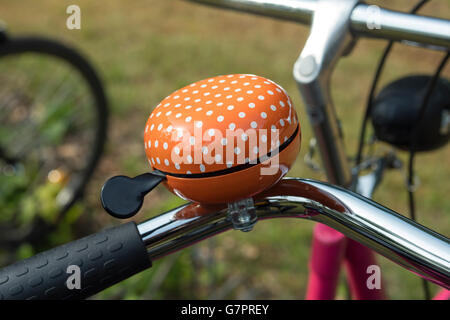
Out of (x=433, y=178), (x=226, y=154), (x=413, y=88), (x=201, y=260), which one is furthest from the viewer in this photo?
(x=433, y=178)

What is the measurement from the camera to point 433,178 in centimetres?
238

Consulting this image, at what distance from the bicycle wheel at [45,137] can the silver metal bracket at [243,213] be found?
146 cm

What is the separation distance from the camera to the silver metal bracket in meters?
0.54

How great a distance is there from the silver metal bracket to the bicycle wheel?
146 cm

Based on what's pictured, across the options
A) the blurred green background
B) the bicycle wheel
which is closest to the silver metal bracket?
the blurred green background

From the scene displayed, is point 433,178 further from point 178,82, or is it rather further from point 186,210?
point 186,210

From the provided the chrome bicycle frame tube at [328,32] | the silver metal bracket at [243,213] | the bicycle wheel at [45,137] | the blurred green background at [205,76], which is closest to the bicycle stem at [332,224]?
the silver metal bracket at [243,213]

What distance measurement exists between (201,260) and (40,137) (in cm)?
101

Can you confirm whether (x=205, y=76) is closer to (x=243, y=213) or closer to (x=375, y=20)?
(x=375, y=20)

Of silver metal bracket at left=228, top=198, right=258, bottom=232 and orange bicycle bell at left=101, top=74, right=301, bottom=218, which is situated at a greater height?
orange bicycle bell at left=101, top=74, right=301, bottom=218

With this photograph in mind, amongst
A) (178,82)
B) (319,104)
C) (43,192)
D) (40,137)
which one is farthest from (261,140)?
(178,82)

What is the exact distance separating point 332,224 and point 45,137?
6.36ft

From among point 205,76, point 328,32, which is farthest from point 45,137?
point 328,32

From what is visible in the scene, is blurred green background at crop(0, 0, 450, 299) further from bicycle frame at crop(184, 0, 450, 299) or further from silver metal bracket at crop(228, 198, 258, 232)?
silver metal bracket at crop(228, 198, 258, 232)
